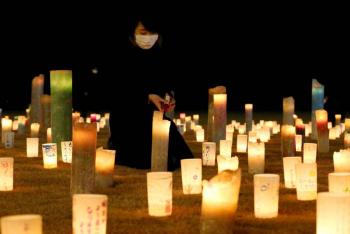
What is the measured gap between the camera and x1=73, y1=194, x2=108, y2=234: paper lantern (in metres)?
4.68

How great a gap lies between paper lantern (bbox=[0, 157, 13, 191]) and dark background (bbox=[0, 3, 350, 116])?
28.3 ft

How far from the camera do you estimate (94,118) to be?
16.1m

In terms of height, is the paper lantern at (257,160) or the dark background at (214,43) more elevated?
the dark background at (214,43)

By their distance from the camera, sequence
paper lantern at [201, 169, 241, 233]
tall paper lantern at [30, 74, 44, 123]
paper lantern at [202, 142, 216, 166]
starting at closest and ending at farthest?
paper lantern at [201, 169, 241, 233], paper lantern at [202, 142, 216, 166], tall paper lantern at [30, 74, 44, 123]

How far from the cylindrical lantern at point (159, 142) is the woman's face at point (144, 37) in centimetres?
144

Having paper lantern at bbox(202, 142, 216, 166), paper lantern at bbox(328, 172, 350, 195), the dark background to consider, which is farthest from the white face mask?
the dark background

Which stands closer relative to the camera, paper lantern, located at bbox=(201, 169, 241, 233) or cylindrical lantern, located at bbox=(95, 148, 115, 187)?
paper lantern, located at bbox=(201, 169, 241, 233)

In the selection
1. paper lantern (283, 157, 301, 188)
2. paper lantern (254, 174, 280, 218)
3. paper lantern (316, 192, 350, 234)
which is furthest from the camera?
paper lantern (283, 157, 301, 188)

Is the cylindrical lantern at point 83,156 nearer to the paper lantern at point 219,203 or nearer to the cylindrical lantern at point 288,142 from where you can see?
the paper lantern at point 219,203

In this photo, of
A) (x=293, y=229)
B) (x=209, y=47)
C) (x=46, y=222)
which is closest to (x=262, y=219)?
(x=293, y=229)

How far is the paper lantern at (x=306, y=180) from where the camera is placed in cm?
664

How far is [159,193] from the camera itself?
5.91 m

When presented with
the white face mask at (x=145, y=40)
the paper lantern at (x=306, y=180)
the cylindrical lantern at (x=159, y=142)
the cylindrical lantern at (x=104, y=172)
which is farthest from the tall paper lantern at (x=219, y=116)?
the paper lantern at (x=306, y=180)

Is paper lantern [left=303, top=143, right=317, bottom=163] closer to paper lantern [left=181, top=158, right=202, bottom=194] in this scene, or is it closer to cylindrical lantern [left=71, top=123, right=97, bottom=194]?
paper lantern [left=181, top=158, right=202, bottom=194]
